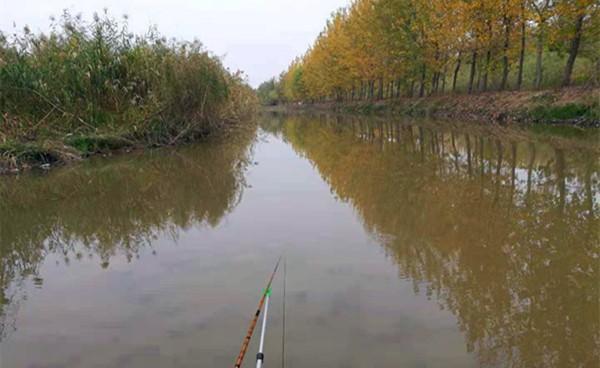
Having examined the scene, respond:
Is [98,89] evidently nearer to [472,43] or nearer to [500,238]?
[500,238]

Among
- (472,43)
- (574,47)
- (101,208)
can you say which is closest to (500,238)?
(101,208)

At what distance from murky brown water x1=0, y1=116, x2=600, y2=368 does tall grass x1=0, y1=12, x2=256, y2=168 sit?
97.9 inches

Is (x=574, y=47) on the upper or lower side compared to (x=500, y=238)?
upper

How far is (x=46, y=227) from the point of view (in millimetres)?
5129

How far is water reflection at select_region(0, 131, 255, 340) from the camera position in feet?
14.1

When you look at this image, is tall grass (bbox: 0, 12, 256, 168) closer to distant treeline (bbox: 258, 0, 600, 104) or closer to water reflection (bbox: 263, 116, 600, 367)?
water reflection (bbox: 263, 116, 600, 367)

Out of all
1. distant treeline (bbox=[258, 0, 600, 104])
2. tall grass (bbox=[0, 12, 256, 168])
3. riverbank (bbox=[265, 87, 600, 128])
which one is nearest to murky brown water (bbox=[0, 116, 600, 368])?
tall grass (bbox=[0, 12, 256, 168])

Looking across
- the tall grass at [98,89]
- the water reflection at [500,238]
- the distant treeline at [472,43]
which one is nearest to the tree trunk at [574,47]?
the distant treeline at [472,43]

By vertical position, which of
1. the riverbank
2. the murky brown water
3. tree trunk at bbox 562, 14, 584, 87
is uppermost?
tree trunk at bbox 562, 14, 584, 87

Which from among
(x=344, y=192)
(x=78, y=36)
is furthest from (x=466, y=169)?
(x=78, y=36)

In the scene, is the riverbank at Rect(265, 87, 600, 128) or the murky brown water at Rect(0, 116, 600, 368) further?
the riverbank at Rect(265, 87, 600, 128)

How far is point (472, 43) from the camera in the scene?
22141 mm

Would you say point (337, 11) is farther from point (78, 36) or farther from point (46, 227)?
point (46, 227)

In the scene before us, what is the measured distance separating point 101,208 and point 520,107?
1613cm
